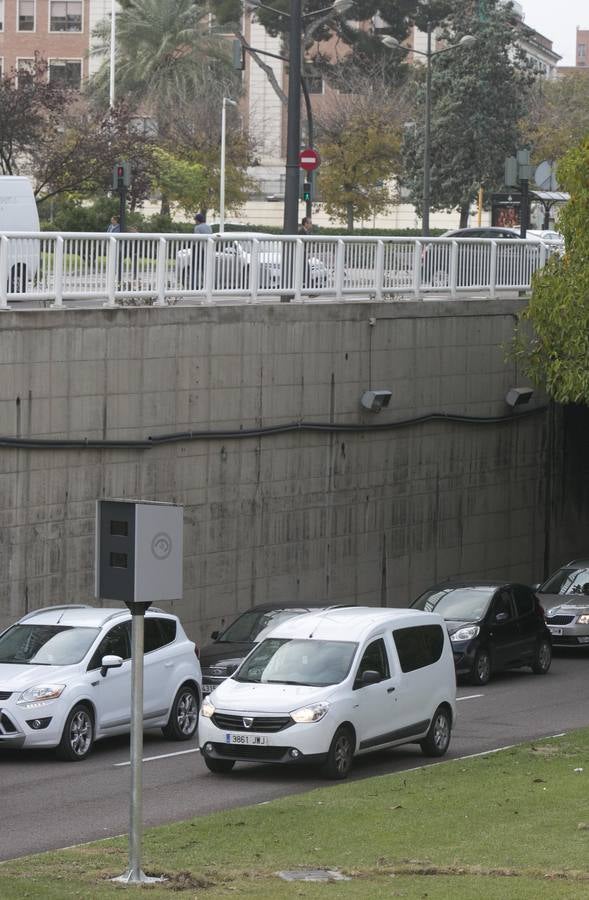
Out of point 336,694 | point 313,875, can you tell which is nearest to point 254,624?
point 336,694

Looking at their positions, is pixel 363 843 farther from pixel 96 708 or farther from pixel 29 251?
pixel 29 251

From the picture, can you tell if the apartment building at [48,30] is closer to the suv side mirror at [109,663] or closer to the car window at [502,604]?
the car window at [502,604]

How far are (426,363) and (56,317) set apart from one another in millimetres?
9682

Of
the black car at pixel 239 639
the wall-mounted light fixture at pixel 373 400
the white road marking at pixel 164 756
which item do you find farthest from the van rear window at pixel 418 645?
the wall-mounted light fixture at pixel 373 400

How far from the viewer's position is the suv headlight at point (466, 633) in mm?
24641

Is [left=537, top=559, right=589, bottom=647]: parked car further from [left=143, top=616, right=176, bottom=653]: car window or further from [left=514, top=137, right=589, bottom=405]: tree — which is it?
[left=143, top=616, right=176, bottom=653]: car window

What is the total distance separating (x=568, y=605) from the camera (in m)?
29.0

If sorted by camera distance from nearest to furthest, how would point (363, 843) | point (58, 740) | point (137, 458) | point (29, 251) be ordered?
point (363, 843)
point (58, 740)
point (29, 251)
point (137, 458)

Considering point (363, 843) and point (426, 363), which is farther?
point (426, 363)

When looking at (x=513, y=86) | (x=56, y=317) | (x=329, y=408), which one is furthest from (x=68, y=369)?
(x=513, y=86)

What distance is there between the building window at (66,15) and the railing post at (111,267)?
7551 centimetres

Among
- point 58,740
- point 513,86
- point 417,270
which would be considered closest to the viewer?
point 58,740

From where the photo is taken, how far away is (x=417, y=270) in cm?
3042

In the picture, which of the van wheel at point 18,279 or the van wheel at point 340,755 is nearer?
the van wheel at point 340,755
